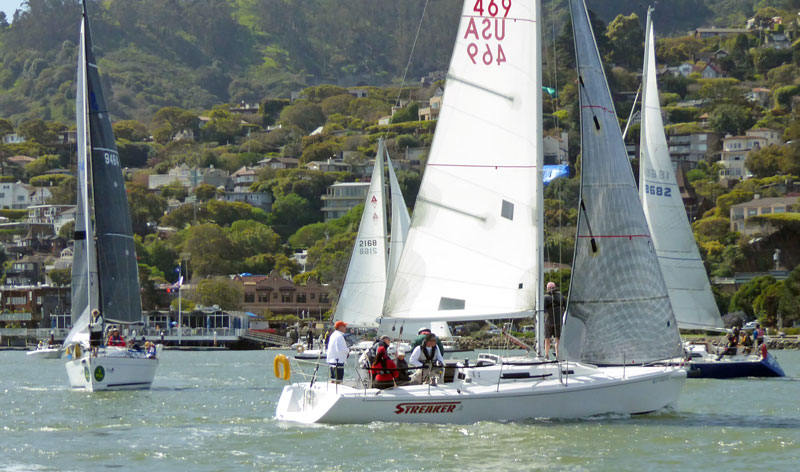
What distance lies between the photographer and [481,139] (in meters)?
24.7

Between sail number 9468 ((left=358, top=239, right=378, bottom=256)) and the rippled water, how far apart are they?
23.1 metres

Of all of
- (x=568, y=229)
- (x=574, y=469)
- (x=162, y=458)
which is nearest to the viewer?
(x=574, y=469)

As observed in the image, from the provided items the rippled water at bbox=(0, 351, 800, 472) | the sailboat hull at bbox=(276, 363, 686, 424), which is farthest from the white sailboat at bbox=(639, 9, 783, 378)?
the sailboat hull at bbox=(276, 363, 686, 424)

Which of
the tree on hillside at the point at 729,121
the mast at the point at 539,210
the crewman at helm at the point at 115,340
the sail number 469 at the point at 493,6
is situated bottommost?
the crewman at helm at the point at 115,340

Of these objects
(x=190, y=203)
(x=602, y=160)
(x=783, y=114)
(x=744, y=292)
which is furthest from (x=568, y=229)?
(x=602, y=160)

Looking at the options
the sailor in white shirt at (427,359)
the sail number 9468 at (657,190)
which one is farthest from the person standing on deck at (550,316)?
the sail number 9468 at (657,190)

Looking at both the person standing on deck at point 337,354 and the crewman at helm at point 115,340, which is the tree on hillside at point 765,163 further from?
the person standing on deck at point 337,354

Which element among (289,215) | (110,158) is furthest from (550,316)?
(289,215)

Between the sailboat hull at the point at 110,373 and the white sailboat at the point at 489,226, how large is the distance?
1056 centimetres

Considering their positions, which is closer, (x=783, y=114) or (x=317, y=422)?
(x=317, y=422)

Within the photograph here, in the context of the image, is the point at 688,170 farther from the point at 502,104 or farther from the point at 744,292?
the point at 502,104

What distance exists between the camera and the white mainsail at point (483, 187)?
24438 mm

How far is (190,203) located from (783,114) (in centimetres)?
7366

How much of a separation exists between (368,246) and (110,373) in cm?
1971
